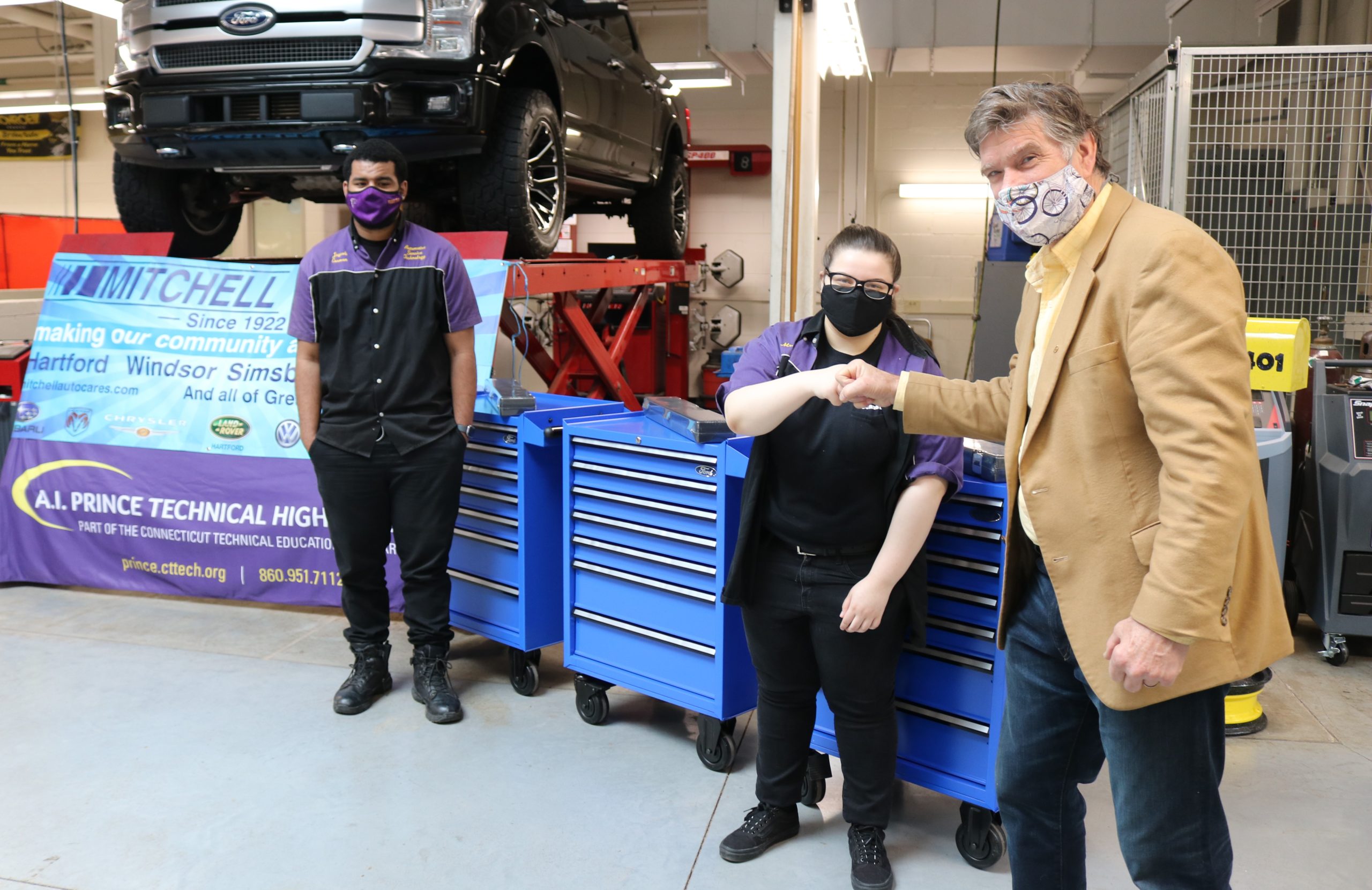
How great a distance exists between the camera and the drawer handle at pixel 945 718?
2225 millimetres

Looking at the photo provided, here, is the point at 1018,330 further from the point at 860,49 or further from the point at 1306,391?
the point at 860,49

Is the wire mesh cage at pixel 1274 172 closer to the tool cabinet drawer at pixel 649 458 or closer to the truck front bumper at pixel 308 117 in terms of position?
the tool cabinet drawer at pixel 649 458

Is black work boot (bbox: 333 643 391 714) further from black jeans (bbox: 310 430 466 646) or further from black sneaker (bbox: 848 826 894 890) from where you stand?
black sneaker (bbox: 848 826 894 890)

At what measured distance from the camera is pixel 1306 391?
3869mm

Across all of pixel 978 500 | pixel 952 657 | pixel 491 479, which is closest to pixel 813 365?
pixel 978 500

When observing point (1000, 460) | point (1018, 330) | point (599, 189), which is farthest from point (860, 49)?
point (1018, 330)

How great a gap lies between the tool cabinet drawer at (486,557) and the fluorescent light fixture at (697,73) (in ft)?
23.7

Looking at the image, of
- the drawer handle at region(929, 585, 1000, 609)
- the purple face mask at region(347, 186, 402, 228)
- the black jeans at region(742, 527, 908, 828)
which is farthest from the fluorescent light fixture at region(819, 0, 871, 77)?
the black jeans at region(742, 527, 908, 828)

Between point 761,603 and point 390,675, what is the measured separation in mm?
1581

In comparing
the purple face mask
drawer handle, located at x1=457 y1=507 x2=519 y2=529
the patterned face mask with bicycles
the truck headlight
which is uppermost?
the truck headlight

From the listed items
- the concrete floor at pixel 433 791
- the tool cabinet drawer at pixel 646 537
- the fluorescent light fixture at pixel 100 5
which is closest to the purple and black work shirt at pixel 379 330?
the tool cabinet drawer at pixel 646 537

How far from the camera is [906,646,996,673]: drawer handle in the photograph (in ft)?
→ 7.27

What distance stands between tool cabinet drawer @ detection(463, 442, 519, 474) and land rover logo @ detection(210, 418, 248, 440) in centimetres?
112

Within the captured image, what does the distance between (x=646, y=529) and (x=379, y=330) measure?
941 mm
